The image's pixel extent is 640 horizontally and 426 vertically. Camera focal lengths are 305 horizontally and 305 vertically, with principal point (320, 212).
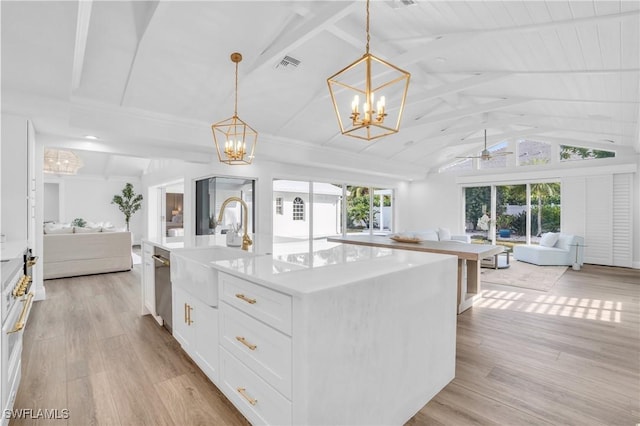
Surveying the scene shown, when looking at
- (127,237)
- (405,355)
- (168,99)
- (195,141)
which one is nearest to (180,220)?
(127,237)

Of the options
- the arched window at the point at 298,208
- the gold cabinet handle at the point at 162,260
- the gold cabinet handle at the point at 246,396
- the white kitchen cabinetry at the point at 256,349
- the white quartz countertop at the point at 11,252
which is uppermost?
the arched window at the point at 298,208

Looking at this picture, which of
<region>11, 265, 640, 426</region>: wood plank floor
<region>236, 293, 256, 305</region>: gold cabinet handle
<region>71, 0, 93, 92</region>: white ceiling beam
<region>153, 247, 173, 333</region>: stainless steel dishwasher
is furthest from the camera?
<region>153, 247, 173, 333</region>: stainless steel dishwasher

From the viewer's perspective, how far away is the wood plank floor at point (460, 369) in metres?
1.85

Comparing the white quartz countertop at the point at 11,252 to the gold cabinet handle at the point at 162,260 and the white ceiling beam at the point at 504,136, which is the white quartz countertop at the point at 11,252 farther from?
the white ceiling beam at the point at 504,136

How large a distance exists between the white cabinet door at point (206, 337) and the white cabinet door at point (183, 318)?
0.23 ft

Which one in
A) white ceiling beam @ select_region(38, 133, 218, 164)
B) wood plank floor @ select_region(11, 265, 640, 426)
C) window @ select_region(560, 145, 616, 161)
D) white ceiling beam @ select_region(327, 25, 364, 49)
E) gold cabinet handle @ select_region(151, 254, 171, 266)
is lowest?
wood plank floor @ select_region(11, 265, 640, 426)

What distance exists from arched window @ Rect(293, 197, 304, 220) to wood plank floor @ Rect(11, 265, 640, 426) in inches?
161

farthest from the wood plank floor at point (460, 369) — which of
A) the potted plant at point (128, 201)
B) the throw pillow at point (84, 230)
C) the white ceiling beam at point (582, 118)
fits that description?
the potted plant at point (128, 201)

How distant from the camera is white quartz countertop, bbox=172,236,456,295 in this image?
136 cm

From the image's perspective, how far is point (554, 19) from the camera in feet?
8.57

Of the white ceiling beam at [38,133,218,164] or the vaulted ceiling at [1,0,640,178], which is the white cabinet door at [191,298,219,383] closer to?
the vaulted ceiling at [1,0,640,178]

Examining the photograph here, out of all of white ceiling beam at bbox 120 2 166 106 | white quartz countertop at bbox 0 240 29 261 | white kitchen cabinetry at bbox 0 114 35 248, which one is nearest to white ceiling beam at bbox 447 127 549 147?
white ceiling beam at bbox 120 2 166 106

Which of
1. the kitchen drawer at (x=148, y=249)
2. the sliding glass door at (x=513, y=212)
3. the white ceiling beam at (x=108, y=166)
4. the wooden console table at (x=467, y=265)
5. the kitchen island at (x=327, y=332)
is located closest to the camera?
the kitchen island at (x=327, y=332)

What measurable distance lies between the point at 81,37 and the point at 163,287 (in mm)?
2511
